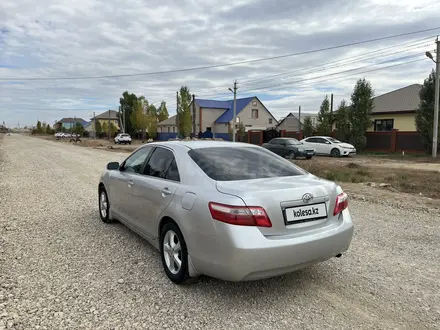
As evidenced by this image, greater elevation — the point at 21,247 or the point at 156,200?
the point at 156,200

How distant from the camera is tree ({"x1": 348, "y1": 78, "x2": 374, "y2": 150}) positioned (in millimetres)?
27031

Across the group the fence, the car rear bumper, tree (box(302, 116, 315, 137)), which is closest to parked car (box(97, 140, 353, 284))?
the car rear bumper

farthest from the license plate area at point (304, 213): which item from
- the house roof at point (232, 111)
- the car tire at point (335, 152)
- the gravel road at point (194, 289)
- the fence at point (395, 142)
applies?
the house roof at point (232, 111)

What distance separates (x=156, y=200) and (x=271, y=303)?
1701mm

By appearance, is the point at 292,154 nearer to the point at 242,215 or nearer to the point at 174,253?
the point at 174,253

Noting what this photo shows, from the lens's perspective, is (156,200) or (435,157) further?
(435,157)

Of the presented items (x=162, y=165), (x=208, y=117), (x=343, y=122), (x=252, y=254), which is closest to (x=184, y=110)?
(x=208, y=117)

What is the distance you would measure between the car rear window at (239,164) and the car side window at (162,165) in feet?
0.91

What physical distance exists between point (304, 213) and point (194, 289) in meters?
1.39

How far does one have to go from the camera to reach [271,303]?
3.33 meters

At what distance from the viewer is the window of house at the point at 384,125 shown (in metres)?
32.2

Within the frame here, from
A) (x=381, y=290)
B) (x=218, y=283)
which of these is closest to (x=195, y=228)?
(x=218, y=283)

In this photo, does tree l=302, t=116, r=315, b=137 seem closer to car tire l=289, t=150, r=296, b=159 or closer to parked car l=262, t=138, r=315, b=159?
parked car l=262, t=138, r=315, b=159

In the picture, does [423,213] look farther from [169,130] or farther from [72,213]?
[169,130]
